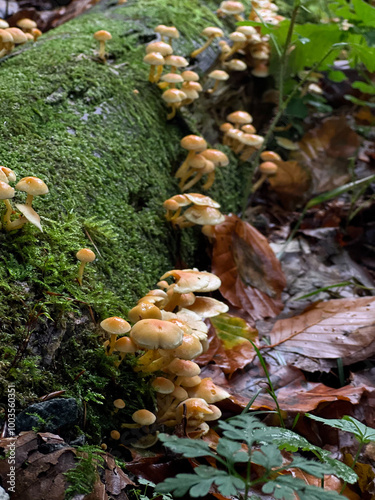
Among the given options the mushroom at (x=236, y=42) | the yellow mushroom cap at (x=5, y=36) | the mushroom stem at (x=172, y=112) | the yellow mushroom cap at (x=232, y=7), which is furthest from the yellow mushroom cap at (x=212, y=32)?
the yellow mushroom cap at (x=5, y=36)

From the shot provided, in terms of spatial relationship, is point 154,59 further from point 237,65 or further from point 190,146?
point 237,65

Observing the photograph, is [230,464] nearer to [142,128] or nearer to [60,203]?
[60,203]

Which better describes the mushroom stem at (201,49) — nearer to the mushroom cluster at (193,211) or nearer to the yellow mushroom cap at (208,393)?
the mushroom cluster at (193,211)

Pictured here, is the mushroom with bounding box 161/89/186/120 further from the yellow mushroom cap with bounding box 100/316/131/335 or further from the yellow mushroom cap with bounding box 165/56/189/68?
the yellow mushroom cap with bounding box 100/316/131/335

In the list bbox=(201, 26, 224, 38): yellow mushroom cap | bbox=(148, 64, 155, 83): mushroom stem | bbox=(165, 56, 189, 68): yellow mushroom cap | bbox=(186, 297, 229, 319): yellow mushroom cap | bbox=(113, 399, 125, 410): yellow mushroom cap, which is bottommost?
bbox=(186, 297, 229, 319): yellow mushroom cap

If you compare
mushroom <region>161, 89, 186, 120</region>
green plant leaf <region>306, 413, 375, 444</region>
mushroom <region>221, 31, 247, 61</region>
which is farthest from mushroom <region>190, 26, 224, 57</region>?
green plant leaf <region>306, 413, 375, 444</region>

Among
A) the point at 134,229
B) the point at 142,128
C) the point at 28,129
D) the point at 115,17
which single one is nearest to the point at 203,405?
the point at 134,229
